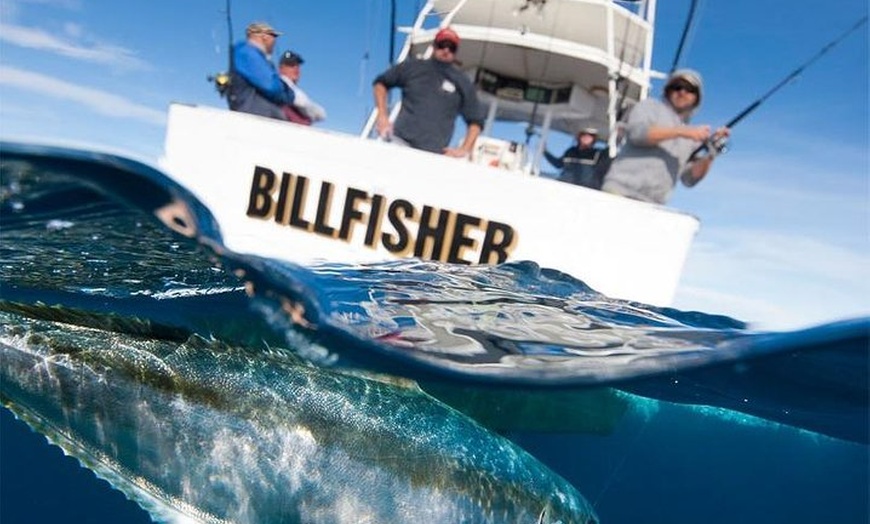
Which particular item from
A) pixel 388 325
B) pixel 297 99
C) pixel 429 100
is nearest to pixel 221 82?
pixel 297 99

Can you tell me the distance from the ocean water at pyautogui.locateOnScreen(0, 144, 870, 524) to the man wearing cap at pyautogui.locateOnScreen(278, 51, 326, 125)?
3.07m

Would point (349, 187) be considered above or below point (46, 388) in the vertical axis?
above

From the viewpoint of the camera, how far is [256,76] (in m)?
6.00

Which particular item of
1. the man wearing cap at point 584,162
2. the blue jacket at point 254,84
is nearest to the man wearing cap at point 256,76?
the blue jacket at point 254,84

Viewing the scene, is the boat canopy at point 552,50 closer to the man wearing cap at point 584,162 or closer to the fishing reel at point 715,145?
the man wearing cap at point 584,162

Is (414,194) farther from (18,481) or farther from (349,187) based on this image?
(18,481)

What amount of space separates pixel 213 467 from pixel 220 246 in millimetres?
1165

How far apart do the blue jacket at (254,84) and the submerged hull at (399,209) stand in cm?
83

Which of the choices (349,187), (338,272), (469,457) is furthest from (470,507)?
(349,187)

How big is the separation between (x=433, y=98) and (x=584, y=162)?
486 centimetres

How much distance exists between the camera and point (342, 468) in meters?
3.14

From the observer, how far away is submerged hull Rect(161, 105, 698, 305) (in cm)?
473

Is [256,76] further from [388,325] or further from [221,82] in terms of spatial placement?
[388,325]

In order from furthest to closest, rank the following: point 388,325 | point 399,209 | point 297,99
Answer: point 297,99 → point 399,209 → point 388,325
